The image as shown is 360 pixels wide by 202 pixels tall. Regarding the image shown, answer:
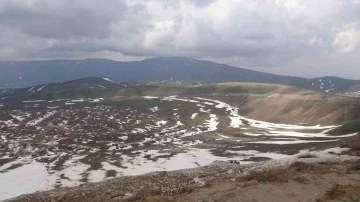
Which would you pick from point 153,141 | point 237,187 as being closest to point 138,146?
point 153,141

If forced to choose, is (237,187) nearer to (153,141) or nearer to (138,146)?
(138,146)

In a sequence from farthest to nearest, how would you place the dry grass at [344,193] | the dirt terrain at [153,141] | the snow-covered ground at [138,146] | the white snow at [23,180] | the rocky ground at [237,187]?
the dirt terrain at [153,141], the snow-covered ground at [138,146], the white snow at [23,180], the rocky ground at [237,187], the dry grass at [344,193]

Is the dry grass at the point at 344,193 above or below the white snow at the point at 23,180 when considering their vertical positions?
above

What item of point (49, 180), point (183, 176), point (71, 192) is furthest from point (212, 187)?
point (49, 180)

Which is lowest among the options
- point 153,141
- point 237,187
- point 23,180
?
point 153,141

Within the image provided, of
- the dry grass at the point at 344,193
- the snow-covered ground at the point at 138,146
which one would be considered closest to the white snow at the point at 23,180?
the snow-covered ground at the point at 138,146

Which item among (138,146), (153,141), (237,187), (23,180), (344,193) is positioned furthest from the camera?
(153,141)

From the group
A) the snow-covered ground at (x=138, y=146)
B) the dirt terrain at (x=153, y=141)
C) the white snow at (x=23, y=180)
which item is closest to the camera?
the white snow at (x=23, y=180)

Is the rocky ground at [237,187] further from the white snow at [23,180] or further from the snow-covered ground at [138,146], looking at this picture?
the snow-covered ground at [138,146]

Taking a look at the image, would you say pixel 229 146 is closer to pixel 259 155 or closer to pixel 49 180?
pixel 259 155

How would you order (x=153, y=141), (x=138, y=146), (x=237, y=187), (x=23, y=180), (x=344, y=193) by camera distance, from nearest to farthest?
(x=344, y=193) < (x=237, y=187) < (x=23, y=180) < (x=138, y=146) < (x=153, y=141)

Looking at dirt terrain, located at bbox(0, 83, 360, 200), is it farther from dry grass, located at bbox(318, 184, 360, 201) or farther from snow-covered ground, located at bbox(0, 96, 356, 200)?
dry grass, located at bbox(318, 184, 360, 201)
